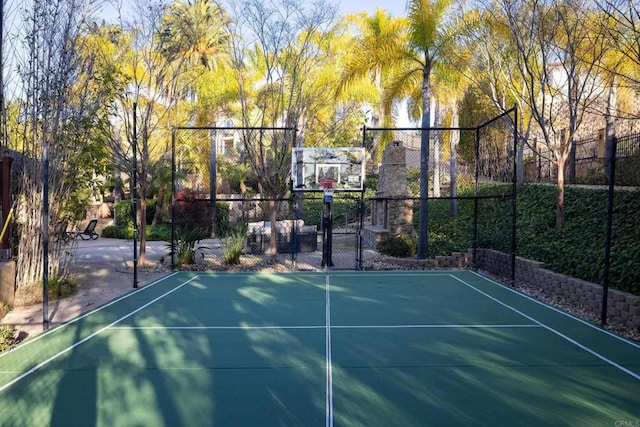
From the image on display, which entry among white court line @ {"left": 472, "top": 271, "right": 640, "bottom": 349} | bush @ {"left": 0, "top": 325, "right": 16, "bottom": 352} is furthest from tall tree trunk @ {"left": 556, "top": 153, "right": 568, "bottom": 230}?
bush @ {"left": 0, "top": 325, "right": 16, "bottom": 352}

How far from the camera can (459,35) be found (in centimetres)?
1280

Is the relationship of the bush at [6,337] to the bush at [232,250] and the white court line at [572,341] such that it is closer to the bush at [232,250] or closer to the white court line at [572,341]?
the bush at [232,250]

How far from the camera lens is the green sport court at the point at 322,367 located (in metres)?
3.79

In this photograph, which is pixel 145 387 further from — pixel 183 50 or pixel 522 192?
pixel 522 192

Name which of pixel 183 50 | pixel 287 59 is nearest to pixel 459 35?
pixel 287 59

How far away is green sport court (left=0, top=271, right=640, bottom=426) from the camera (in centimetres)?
379

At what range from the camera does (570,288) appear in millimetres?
7785

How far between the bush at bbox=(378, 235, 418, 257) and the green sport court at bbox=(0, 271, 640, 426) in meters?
5.22

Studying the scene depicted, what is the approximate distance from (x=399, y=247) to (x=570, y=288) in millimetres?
5832

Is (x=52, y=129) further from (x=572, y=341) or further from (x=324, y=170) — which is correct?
(x=572, y=341)

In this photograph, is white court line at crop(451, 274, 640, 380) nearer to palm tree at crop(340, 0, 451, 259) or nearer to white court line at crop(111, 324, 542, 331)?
white court line at crop(111, 324, 542, 331)

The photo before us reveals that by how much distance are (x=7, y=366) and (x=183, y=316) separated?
2439mm

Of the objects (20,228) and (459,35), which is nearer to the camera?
(20,228)

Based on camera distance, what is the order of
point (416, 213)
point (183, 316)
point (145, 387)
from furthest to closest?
point (416, 213) < point (183, 316) < point (145, 387)
